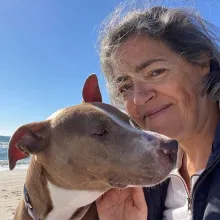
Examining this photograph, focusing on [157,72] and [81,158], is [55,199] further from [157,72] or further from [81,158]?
[157,72]

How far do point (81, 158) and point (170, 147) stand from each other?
912mm

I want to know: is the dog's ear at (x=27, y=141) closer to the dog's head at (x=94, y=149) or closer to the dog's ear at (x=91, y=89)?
the dog's head at (x=94, y=149)

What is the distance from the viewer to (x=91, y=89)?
13.9 ft

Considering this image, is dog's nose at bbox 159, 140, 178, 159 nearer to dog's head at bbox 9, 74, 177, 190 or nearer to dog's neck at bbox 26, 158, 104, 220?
dog's head at bbox 9, 74, 177, 190

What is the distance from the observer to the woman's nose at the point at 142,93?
11.8 ft

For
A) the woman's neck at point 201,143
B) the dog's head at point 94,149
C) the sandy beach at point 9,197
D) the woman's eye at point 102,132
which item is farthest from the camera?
the sandy beach at point 9,197

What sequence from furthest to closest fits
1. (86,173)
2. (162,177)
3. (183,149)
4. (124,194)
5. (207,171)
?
(183,149), (124,194), (86,173), (162,177), (207,171)

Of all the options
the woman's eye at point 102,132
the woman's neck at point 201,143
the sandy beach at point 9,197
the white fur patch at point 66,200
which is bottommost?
the sandy beach at point 9,197

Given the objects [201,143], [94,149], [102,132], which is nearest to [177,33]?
[201,143]

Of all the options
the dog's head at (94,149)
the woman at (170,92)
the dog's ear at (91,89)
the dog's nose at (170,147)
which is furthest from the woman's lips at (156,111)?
the dog's ear at (91,89)

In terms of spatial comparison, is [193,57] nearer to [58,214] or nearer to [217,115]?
[217,115]

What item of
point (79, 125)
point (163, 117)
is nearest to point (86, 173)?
point (79, 125)

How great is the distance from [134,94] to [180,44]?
0.72m

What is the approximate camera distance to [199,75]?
3678 millimetres
